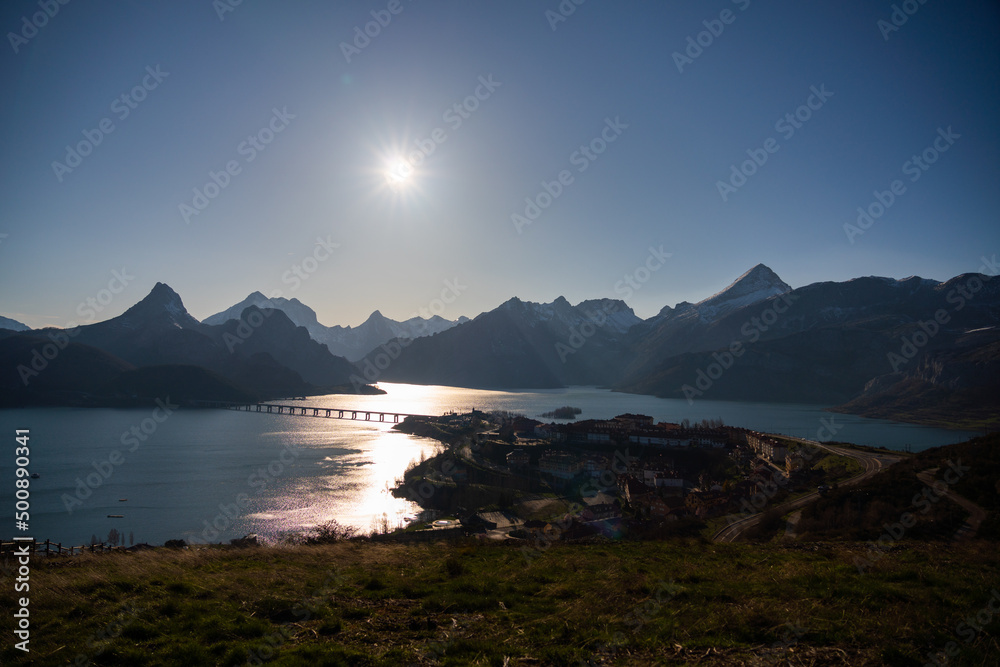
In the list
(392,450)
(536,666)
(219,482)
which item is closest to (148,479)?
(219,482)

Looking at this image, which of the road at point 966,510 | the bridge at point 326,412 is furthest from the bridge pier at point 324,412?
the road at point 966,510

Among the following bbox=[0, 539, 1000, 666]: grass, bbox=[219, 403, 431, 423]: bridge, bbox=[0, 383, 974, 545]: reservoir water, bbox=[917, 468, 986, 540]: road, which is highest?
bbox=[0, 539, 1000, 666]: grass

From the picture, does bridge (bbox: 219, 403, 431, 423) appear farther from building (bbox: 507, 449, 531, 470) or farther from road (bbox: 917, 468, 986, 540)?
road (bbox: 917, 468, 986, 540)

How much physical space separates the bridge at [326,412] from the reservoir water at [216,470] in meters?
8.23

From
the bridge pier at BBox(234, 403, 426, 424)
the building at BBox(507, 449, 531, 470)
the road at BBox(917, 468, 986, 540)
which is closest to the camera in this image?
the road at BBox(917, 468, 986, 540)

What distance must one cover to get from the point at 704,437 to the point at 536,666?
80829 millimetres

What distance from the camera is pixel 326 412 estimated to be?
160750mm

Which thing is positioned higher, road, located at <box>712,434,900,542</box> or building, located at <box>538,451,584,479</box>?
road, located at <box>712,434,900,542</box>

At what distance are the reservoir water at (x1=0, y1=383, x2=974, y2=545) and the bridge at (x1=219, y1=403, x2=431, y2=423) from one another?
27.0 feet

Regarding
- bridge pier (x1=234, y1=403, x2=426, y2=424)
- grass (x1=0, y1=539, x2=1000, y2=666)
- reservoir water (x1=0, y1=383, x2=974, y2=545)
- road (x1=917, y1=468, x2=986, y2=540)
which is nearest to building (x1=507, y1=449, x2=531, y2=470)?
reservoir water (x1=0, y1=383, x2=974, y2=545)

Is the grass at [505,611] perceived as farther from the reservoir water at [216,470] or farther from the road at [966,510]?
the reservoir water at [216,470]

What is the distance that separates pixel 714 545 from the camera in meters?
15.2

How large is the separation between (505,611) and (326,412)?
165109 millimetres

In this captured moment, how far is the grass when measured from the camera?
6098 mm
